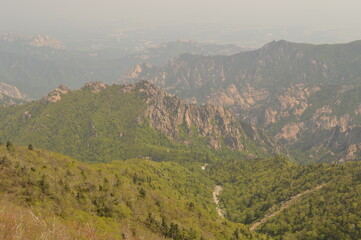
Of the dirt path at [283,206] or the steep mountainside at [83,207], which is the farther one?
the dirt path at [283,206]

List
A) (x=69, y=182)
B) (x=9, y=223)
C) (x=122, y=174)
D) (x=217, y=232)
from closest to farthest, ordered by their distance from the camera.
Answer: (x=9, y=223) < (x=69, y=182) < (x=217, y=232) < (x=122, y=174)

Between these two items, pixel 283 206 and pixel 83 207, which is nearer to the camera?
pixel 83 207

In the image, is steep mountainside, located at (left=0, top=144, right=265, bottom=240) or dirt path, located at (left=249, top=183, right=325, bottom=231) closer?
steep mountainside, located at (left=0, top=144, right=265, bottom=240)

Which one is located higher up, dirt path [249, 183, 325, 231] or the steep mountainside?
the steep mountainside

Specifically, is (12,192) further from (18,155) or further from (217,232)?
(217,232)

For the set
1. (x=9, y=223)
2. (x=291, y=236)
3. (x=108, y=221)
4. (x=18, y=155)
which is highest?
(x=9, y=223)

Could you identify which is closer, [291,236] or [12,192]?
[12,192]

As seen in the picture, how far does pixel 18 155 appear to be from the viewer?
319 ft

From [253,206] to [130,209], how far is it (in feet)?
375

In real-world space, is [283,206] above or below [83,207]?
below

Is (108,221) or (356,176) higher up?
(108,221)

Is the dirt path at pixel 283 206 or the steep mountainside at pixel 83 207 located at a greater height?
the steep mountainside at pixel 83 207

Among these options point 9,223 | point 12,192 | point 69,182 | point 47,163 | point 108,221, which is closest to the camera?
point 9,223

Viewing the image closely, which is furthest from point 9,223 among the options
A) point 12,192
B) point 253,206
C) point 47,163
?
point 253,206
